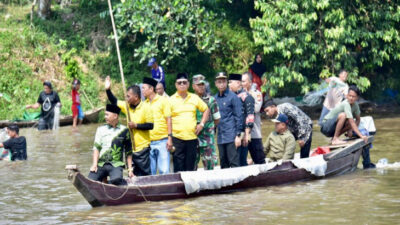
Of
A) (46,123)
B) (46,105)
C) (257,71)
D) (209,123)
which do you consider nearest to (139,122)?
(209,123)

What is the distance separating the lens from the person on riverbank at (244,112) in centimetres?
1056

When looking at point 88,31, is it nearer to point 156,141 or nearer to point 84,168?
point 84,168

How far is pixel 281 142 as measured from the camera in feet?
36.2

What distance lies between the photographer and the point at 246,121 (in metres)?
10.6

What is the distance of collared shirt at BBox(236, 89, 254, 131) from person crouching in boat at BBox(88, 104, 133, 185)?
2.06 m

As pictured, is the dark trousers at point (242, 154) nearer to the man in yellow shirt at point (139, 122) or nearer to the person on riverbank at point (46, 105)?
the man in yellow shirt at point (139, 122)

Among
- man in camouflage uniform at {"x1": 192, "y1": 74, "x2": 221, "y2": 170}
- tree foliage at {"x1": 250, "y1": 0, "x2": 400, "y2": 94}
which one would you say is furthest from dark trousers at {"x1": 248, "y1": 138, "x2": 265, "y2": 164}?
tree foliage at {"x1": 250, "y1": 0, "x2": 400, "y2": 94}

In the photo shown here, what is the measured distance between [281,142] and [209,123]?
4.17 feet

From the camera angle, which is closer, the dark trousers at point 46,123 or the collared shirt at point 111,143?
the collared shirt at point 111,143

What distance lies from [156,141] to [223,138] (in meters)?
1.06

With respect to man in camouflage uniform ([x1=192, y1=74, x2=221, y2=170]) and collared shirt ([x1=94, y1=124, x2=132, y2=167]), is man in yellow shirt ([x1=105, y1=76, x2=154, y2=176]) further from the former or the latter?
man in camouflage uniform ([x1=192, y1=74, x2=221, y2=170])

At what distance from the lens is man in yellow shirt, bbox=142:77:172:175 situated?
1001cm

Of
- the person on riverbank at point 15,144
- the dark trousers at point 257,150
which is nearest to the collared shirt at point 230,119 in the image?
the dark trousers at point 257,150

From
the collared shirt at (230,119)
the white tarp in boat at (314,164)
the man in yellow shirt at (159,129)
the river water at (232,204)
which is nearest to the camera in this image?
the river water at (232,204)
